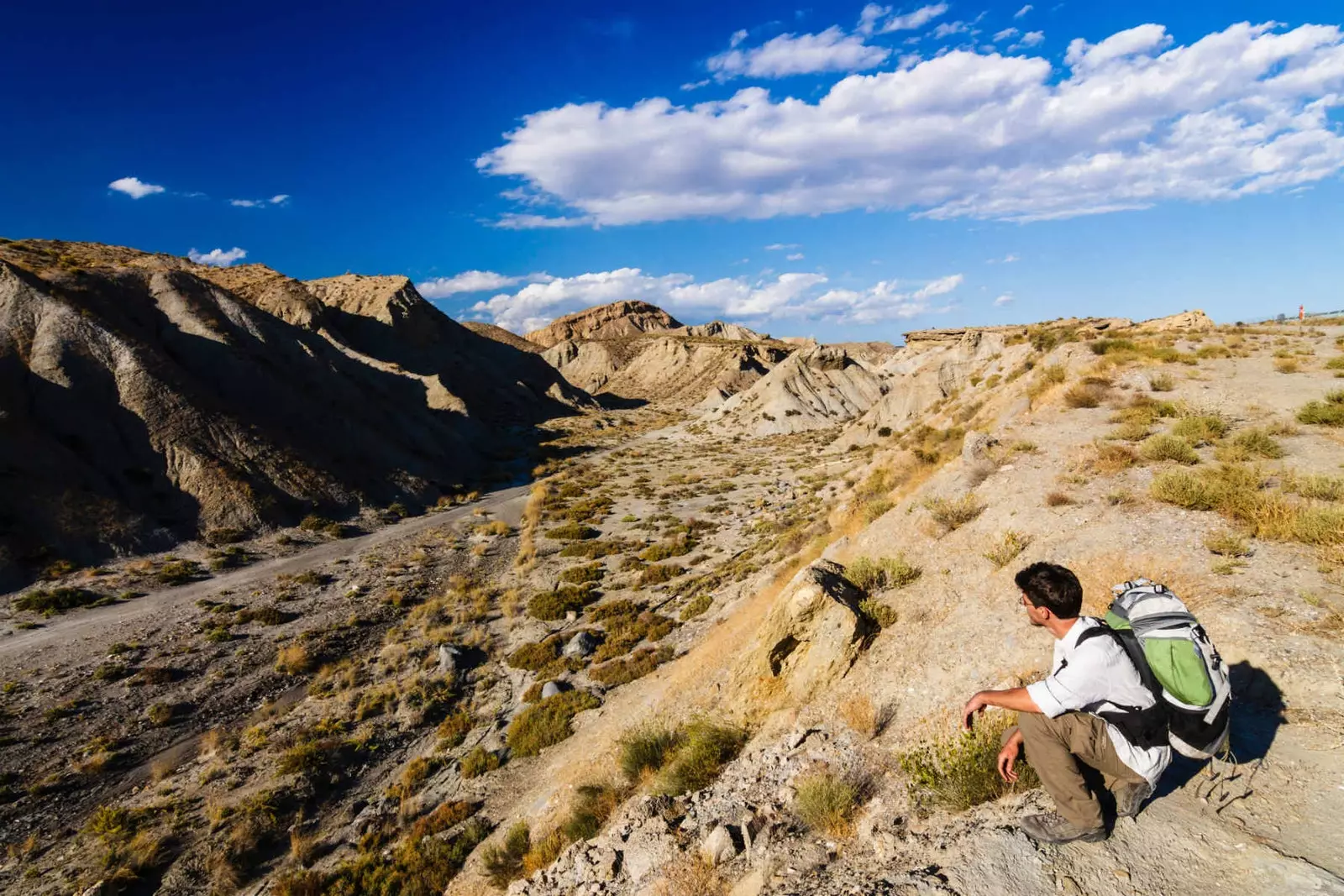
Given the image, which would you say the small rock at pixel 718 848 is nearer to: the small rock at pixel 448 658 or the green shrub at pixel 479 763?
the green shrub at pixel 479 763

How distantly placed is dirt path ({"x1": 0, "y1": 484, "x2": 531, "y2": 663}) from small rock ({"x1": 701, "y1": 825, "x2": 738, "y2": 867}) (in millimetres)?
24485

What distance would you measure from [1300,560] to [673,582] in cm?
1866

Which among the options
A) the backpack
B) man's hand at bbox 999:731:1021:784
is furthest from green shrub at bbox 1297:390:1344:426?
man's hand at bbox 999:731:1021:784

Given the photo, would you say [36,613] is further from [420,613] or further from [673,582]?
[673,582]

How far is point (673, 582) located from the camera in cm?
2375

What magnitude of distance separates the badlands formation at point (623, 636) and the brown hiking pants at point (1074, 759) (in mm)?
336

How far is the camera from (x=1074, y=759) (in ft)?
14.4

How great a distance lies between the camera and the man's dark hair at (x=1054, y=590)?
14.2ft

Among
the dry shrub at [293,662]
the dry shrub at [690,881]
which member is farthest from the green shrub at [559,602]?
the dry shrub at [690,881]

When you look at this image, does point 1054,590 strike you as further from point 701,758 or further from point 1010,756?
point 701,758

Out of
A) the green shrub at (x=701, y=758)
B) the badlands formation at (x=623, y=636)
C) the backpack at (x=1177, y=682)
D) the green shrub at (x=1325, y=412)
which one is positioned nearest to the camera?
the backpack at (x=1177, y=682)

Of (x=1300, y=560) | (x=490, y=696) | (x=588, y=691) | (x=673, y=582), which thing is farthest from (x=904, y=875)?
(x=673, y=582)

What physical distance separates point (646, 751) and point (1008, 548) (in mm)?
6970

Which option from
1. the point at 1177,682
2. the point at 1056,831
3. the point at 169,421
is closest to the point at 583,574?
the point at 1056,831
